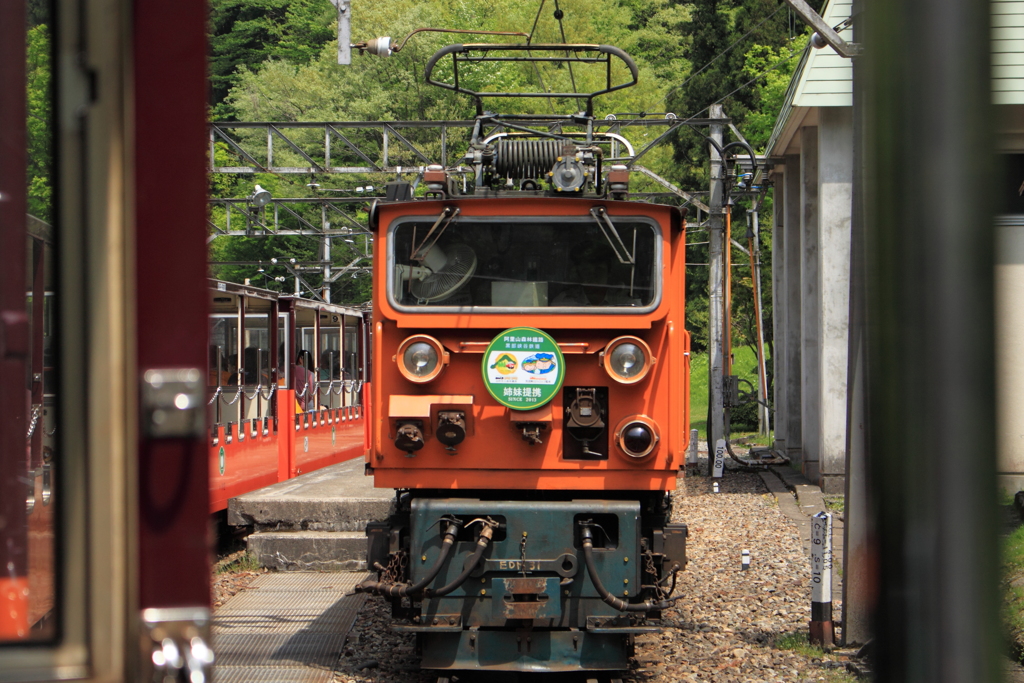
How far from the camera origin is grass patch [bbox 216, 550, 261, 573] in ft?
29.6

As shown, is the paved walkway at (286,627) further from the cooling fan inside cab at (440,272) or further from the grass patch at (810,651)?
the grass patch at (810,651)

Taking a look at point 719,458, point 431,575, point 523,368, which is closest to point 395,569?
point 431,575

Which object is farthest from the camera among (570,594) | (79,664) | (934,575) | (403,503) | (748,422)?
(748,422)

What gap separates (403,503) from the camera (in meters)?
5.98

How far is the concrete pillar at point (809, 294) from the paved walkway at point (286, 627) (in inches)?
340

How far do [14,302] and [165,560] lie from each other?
42cm

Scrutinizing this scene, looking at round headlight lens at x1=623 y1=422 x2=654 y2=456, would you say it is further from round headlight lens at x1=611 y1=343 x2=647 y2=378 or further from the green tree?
the green tree

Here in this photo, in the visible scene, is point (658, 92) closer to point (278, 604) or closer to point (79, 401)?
point (278, 604)

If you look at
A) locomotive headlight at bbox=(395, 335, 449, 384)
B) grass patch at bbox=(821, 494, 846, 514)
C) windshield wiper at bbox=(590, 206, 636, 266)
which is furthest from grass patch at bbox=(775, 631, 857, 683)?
grass patch at bbox=(821, 494, 846, 514)

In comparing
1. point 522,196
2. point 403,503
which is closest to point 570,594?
point 403,503

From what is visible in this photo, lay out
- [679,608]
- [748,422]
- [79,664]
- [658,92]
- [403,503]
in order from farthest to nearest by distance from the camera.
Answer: [658,92] → [748,422] → [679,608] → [403,503] → [79,664]

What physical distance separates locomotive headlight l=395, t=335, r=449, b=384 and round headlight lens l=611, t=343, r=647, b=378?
91cm

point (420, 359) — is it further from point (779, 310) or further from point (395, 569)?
point (779, 310)

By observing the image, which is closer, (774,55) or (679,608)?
(679,608)
